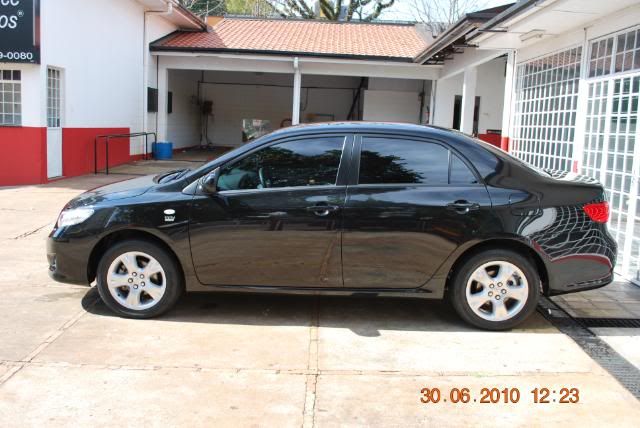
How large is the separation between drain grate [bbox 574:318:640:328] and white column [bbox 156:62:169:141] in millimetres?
17427

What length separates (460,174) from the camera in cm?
493

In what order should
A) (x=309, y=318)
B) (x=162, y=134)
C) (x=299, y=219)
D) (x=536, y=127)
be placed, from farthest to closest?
1. (x=162, y=134)
2. (x=536, y=127)
3. (x=309, y=318)
4. (x=299, y=219)

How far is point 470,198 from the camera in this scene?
4.84m

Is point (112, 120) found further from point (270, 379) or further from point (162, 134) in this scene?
point (270, 379)

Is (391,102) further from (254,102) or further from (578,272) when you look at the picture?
(578,272)

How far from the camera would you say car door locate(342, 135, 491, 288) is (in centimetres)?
481

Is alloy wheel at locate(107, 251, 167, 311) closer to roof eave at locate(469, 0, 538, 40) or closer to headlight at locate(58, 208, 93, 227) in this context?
headlight at locate(58, 208, 93, 227)

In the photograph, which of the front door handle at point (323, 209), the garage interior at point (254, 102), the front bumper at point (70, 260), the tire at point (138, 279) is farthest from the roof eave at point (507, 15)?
the garage interior at point (254, 102)

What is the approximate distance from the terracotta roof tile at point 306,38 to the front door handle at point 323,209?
15.2 metres

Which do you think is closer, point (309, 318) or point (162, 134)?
point (309, 318)

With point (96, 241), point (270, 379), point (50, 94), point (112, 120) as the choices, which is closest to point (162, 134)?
point (112, 120)

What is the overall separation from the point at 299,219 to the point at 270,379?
4.47 feet

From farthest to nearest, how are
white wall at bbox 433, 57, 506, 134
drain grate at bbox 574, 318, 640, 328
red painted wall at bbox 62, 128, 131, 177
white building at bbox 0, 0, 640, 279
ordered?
white wall at bbox 433, 57, 506, 134, red painted wall at bbox 62, 128, 131, 177, white building at bbox 0, 0, 640, 279, drain grate at bbox 574, 318, 640, 328

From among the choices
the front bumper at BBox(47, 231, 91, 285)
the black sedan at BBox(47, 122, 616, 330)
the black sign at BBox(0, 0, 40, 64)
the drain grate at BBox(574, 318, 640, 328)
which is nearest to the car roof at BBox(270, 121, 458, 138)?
the black sedan at BBox(47, 122, 616, 330)
